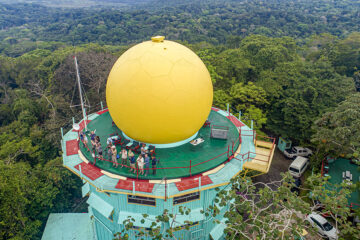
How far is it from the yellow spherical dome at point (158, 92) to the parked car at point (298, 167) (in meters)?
16.9

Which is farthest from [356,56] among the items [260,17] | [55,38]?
[55,38]

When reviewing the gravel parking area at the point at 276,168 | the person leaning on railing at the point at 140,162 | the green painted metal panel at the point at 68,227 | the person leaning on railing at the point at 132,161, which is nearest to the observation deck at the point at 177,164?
the person leaning on railing at the point at 132,161

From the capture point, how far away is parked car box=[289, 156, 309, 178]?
2641 cm

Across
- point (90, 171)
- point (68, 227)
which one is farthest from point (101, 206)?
point (68, 227)

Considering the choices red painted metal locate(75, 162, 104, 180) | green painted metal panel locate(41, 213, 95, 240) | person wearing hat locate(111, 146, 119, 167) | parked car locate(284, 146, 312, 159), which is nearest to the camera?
red painted metal locate(75, 162, 104, 180)

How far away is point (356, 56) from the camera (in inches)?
1342

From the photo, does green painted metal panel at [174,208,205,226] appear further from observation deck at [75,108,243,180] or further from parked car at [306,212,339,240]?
parked car at [306,212,339,240]

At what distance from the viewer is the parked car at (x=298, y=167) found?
2641 centimetres

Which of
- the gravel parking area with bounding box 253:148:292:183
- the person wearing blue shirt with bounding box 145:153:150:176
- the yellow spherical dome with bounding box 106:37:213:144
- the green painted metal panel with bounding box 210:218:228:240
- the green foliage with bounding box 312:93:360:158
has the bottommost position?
the gravel parking area with bounding box 253:148:292:183

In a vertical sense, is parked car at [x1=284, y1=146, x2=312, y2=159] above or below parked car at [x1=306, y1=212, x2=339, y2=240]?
above

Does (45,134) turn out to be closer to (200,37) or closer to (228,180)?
(228,180)

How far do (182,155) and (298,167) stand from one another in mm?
17339

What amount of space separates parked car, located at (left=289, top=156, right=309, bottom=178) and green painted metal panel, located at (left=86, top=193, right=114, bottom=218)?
797 inches

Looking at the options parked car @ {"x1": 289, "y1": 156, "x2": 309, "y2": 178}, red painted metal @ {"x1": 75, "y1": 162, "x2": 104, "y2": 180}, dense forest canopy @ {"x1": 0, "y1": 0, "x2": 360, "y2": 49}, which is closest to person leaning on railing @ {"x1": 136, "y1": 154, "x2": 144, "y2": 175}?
red painted metal @ {"x1": 75, "y1": 162, "x2": 104, "y2": 180}
